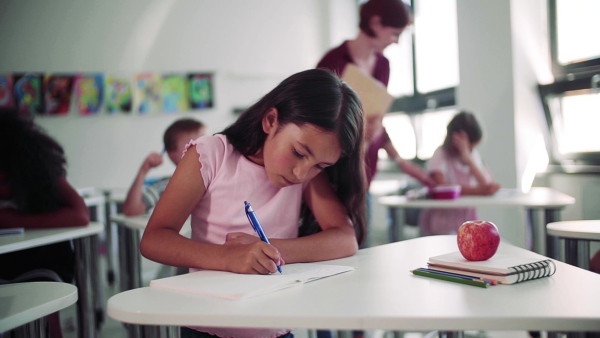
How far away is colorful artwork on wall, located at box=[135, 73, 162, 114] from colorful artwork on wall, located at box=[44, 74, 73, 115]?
0.63 m

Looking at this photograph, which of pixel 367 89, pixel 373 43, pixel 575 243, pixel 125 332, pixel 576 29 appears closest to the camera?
pixel 575 243

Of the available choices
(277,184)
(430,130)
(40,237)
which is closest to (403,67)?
(430,130)

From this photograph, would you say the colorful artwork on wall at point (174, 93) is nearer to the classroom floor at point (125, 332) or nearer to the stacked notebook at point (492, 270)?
the classroom floor at point (125, 332)

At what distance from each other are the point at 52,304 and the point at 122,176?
4.48 meters

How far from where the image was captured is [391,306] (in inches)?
32.7

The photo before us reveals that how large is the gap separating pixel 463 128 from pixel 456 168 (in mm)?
254

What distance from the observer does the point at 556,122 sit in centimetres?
364

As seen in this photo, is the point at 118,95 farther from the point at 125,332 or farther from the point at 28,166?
the point at 28,166

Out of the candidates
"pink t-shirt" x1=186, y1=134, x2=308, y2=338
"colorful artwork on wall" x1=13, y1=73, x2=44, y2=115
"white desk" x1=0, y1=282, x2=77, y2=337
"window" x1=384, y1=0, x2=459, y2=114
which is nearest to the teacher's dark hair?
"pink t-shirt" x1=186, y1=134, x2=308, y2=338

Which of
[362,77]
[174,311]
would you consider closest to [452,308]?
[174,311]

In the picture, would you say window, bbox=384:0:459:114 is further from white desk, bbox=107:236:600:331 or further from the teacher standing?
white desk, bbox=107:236:600:331

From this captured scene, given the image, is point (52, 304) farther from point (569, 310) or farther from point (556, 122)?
point (556, 122)

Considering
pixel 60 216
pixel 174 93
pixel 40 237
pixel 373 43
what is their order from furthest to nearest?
1. pixel 174 93
2. pixel 373 43
3. pixel 60 216
4. pixel 40 237

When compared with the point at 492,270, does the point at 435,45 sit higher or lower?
higher
